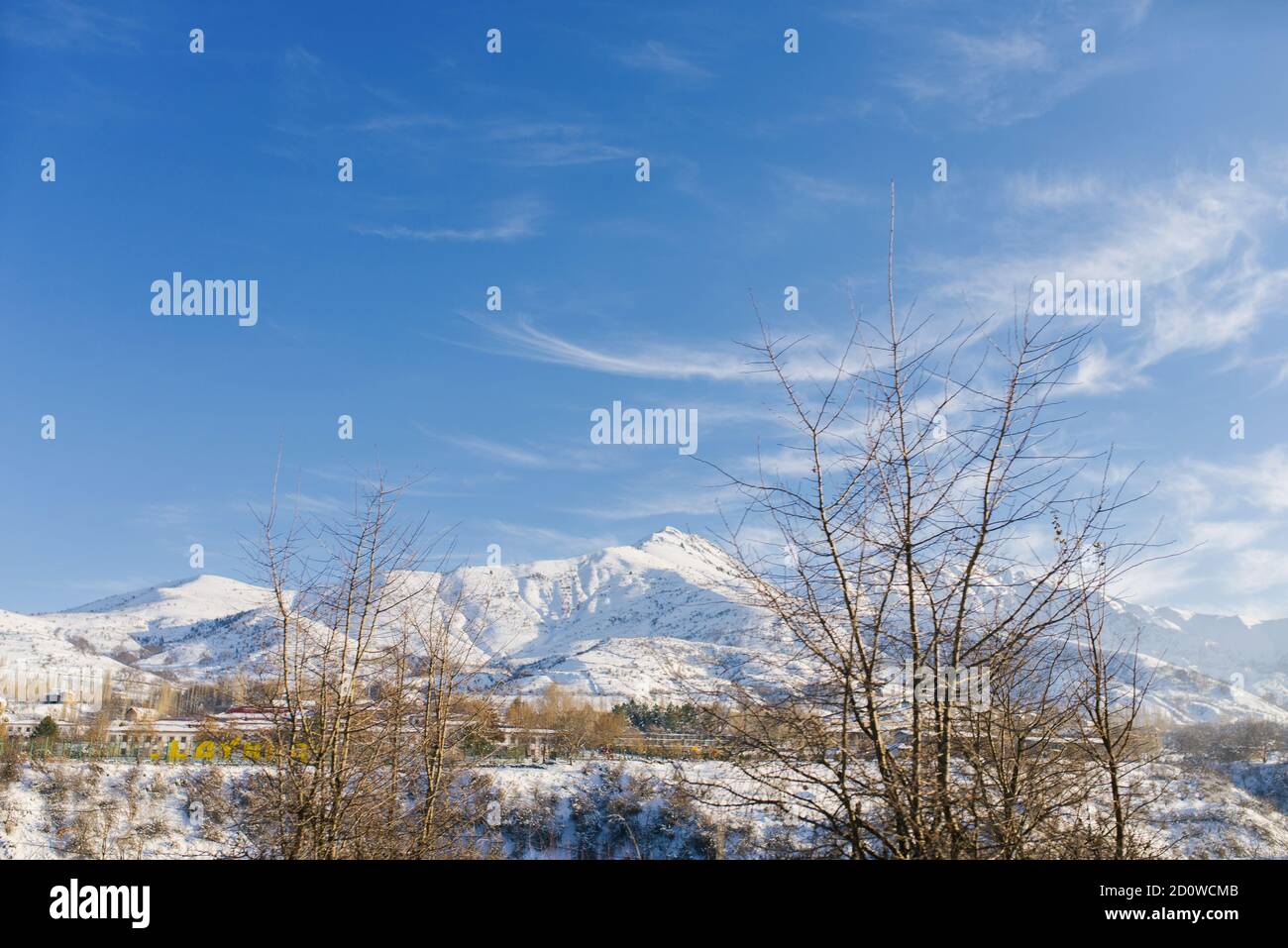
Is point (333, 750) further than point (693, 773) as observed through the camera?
Yes

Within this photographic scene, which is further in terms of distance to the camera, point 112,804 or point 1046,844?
point 112,804

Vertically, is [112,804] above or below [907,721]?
below

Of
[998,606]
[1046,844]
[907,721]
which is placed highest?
[998,606]

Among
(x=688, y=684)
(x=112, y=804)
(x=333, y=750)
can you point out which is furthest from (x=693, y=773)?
(x=112, y=804)

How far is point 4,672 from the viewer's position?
10625 centimetres

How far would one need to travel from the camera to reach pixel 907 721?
4625 millimetres
